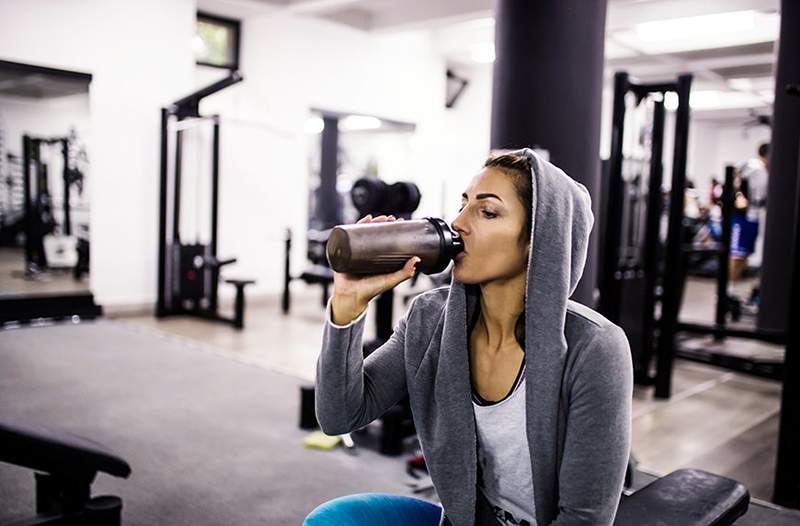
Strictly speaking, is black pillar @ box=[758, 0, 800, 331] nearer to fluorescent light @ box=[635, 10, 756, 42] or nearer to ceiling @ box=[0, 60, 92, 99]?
fluorescent light @ box=[635, 10, 756, 42]

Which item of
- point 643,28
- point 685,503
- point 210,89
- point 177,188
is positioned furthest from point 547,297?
point 643,28

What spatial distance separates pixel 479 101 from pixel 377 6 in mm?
2484

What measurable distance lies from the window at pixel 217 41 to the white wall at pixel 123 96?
1.39 feet

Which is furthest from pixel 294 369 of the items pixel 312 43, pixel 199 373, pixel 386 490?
pixel 312 43

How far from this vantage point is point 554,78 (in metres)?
2.81

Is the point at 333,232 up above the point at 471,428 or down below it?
above

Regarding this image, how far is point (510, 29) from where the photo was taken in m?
2.87

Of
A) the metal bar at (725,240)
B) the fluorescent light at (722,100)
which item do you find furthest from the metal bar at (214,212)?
the fluorescent light at (722,100)

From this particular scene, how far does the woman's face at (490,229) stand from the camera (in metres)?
1.22

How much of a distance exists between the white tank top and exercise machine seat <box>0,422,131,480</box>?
125cm

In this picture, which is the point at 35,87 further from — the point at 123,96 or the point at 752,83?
the point at 752,83

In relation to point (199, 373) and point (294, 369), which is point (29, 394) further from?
point (294, 369)

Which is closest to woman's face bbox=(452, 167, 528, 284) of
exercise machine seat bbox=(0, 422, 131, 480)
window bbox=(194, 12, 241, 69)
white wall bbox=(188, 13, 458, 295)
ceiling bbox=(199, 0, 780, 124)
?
exercise machine seat bbox=(0, 422, 131, 480)

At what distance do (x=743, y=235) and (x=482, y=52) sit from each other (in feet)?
12.5
